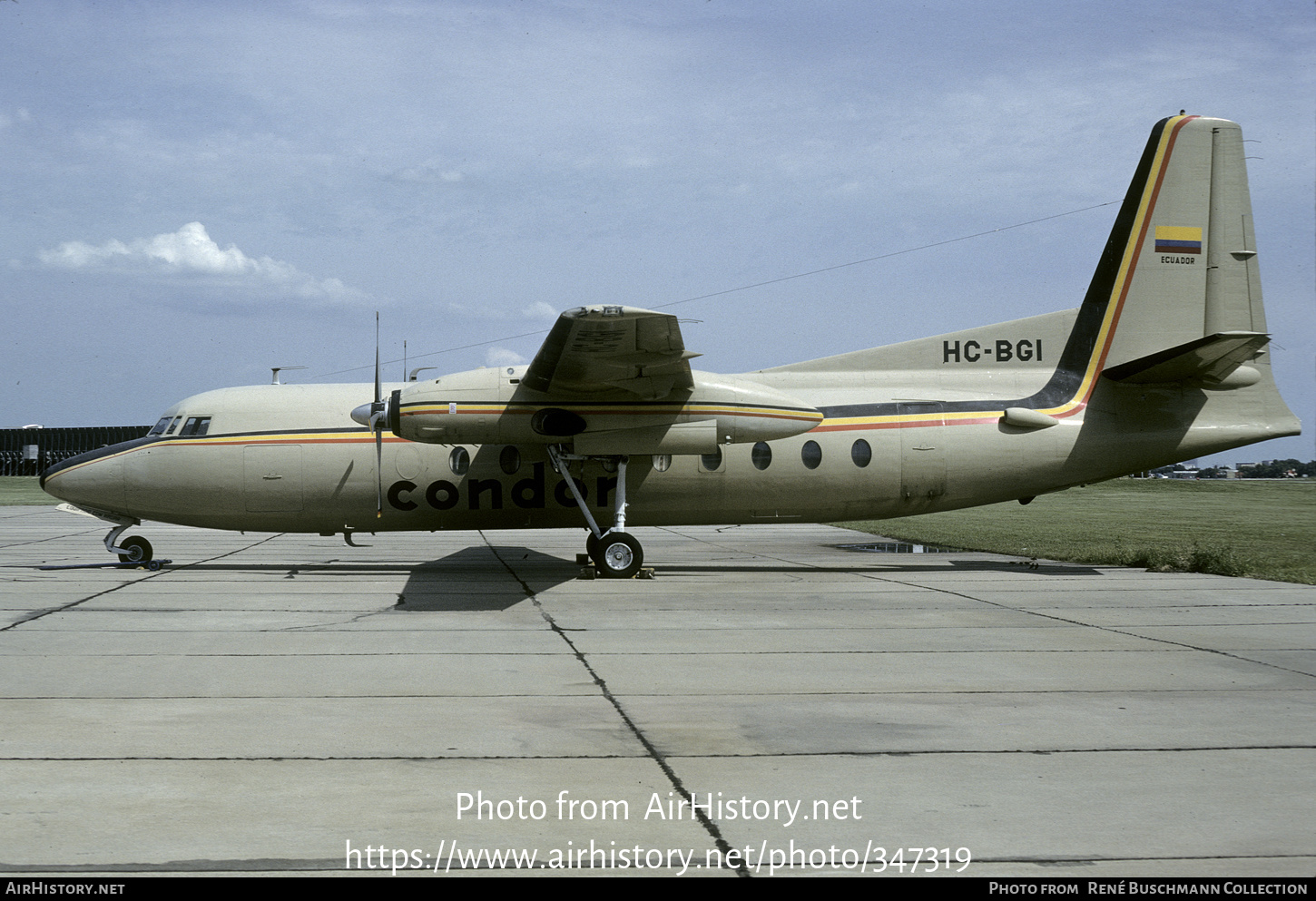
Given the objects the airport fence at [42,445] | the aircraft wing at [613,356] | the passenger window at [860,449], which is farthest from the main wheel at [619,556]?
the airport fence at [42,445]

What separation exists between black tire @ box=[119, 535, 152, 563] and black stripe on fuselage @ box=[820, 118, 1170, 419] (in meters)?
12.6

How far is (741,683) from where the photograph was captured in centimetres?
875

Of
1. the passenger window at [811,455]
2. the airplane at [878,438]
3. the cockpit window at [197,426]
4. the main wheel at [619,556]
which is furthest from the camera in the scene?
the cockpit window at [197,426]

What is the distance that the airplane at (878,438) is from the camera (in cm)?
1784

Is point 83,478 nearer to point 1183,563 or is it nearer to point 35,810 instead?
point 35,810

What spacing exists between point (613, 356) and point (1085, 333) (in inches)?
360

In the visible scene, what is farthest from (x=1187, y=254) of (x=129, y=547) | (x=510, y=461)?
(x=129, y=547)

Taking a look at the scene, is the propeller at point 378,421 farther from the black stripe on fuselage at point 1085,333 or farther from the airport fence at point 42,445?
the airport fence at point 42,445

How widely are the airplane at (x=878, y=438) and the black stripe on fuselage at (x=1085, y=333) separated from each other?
0.11ft

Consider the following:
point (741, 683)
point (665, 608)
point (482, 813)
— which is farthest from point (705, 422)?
point (482, 813)

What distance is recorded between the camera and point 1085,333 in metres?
18.5

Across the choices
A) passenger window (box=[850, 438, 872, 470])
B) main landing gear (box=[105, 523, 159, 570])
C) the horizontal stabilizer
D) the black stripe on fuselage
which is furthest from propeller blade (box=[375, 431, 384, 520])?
the horizontal stabilizer

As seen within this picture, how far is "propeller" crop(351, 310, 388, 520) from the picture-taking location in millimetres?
16578

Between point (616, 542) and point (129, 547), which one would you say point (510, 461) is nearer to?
point (616, 542)
